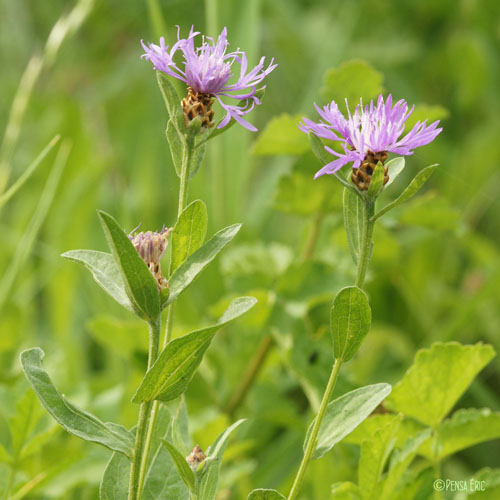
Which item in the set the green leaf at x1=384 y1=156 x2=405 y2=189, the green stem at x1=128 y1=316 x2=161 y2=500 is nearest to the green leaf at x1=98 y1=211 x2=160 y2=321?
the green stem at x1=128 y1=316 x2=161 y2=500

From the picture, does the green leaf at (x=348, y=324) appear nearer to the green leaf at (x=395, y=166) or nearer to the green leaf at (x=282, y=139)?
the green leaf at (x=395, y=166)

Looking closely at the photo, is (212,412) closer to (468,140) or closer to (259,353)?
(259,353)

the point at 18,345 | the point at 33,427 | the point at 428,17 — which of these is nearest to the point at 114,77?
the point at 428,17

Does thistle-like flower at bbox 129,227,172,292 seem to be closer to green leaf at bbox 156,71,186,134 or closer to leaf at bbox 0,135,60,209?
green leaf at bbox 156,71,186,134

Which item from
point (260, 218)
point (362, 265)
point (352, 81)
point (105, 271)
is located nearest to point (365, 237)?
point (362, 265)

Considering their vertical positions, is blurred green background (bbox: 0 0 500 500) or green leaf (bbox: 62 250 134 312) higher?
blurred green background (bbox: 0 0 500 500)

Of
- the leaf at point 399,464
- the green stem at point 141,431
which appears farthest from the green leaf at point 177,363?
the leaf at point 399,464

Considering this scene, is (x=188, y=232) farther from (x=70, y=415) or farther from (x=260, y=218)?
(x=260, y=218)
